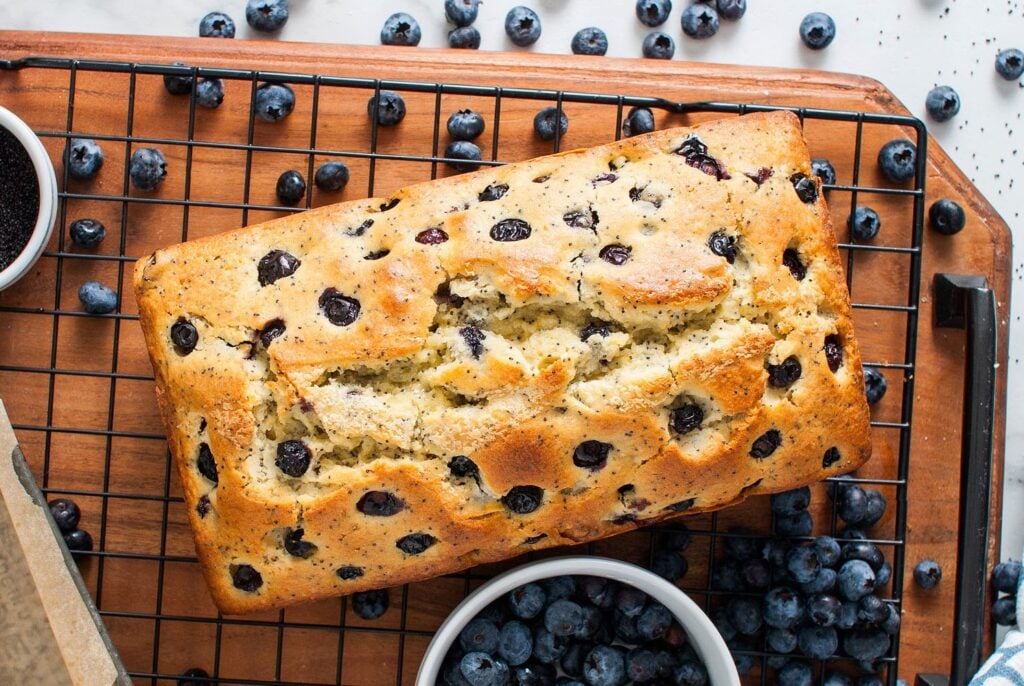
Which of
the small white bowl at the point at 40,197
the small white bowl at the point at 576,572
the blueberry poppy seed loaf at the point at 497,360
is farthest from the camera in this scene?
the small white bowl at the point at 40,197

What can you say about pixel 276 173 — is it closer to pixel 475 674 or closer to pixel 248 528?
pixel 248 528

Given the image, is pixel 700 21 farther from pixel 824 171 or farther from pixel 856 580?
pixel 856 580

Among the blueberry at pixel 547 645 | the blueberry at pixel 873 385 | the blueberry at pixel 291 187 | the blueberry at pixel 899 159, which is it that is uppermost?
the blueberry at pixel 899 159

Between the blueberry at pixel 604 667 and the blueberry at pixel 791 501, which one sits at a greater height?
the blueberry at pixel 791 501

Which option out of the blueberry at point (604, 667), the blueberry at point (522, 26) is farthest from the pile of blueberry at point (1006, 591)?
the blueberry at point (522, 26)

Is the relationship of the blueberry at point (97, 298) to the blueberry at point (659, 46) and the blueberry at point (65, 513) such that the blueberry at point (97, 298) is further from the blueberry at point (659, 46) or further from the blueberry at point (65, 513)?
the blueberry at point (659, 46)

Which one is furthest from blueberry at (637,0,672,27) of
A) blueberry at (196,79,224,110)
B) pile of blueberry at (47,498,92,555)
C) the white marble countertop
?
pile of blueberry at (47,498,92,555)

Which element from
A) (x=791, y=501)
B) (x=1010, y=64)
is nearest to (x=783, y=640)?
(x=791, y=501)

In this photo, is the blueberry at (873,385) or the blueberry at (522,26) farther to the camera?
the blueberry at (522,26)
